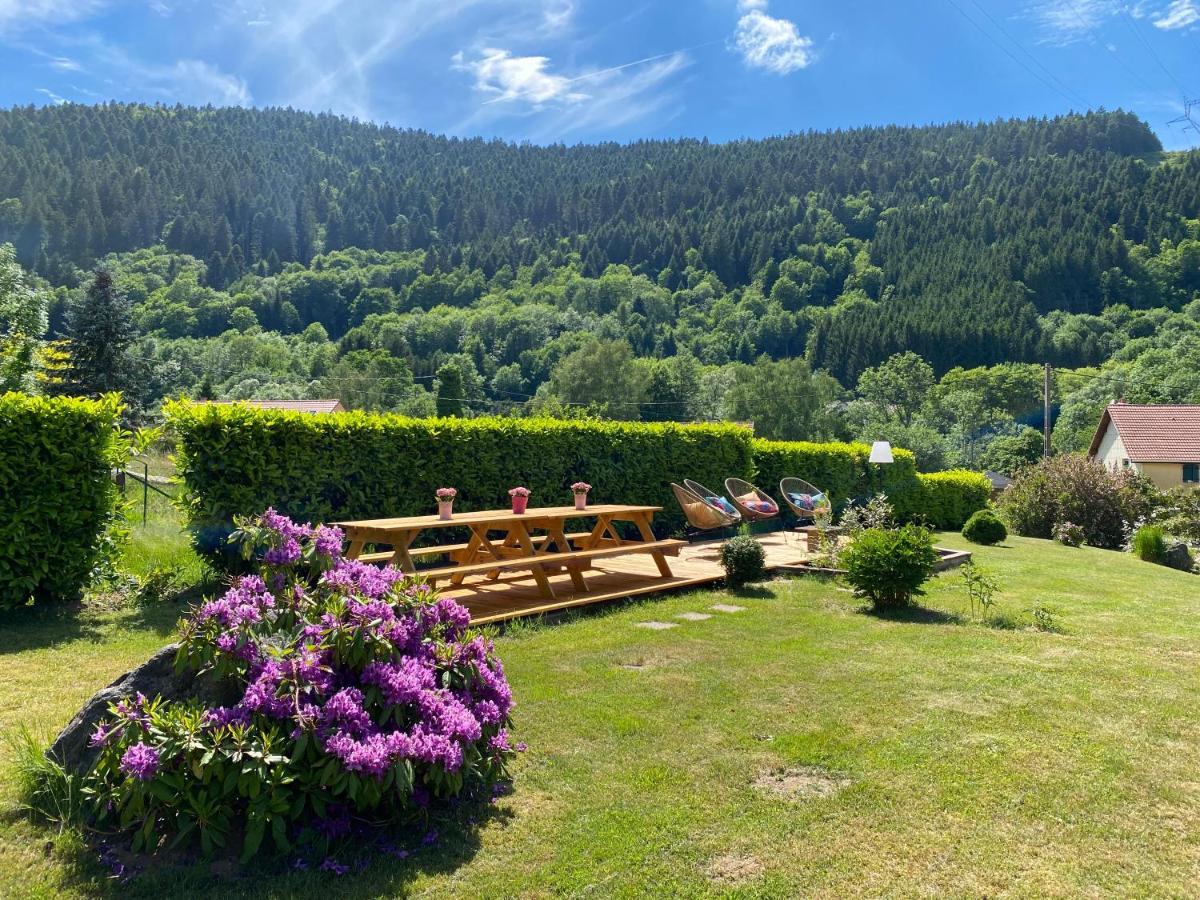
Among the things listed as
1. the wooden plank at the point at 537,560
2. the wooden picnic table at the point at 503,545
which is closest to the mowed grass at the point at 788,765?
Answer: the wooden plank at the point at 537,560

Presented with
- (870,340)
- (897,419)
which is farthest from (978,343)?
(897,419)

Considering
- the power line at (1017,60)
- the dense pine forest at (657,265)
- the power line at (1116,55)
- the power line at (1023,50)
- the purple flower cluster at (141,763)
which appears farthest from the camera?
the dense pine forest at (657,265)

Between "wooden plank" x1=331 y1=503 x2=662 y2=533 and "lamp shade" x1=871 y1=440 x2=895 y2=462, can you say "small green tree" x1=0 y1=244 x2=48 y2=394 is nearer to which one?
"wooden plank" x1=331 y1=503 x2=662 y2=533

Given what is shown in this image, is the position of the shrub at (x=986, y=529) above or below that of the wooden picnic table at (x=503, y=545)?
below

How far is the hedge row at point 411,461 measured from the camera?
731 centimetres

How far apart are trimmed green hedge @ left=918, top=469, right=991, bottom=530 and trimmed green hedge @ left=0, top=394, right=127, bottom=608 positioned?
19633 millimetres

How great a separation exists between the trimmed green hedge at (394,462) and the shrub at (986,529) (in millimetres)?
7605

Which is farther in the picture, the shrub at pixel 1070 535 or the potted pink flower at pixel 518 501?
the shrub at pixel 1070 535

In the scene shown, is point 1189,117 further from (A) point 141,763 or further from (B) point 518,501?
(A) point 141,763

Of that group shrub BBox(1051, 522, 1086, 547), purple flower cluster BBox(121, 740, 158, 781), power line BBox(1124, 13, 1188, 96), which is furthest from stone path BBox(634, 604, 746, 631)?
shrub BBox(1051, 522, 1086, 547)

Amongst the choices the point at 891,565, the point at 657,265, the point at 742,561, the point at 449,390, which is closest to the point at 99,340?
the point at 742,561

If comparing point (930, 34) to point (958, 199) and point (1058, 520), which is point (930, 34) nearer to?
point (1058, 520)

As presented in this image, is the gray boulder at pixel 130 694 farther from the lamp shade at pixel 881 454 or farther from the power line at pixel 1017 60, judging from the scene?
the lamp shade at pixel 881 454

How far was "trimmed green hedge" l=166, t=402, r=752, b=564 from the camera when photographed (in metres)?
7.30
